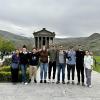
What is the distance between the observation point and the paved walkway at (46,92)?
14.1 meters

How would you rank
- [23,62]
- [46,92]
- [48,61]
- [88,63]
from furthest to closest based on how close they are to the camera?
[48,61]
[23,62]
[88,63]
[46,92]

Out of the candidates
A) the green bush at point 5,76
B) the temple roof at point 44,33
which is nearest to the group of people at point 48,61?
the green bush at point 5,76

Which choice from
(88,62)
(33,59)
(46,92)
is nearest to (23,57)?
(33,59)

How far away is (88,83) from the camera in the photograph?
18125mm

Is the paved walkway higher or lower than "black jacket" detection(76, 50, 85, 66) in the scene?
lower

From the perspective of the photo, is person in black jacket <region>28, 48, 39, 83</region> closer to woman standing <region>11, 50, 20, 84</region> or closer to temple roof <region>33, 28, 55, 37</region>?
woman standing <region>11, 50, 20, 84</region>

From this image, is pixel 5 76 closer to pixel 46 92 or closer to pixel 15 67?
pixel 15 67

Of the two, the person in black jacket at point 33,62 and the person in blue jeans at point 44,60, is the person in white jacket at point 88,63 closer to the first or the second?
the person in blue jeans at point 44,60

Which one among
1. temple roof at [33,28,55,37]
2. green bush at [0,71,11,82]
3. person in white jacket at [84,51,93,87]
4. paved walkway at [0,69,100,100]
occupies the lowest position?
paved walkway at [0,69,100,100]

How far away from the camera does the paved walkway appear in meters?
14.1

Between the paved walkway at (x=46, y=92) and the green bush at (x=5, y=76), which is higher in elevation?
the green bush at (x=5, y=76)

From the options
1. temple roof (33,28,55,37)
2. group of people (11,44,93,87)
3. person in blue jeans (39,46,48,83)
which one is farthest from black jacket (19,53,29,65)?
temple roof (33,28,55,37)

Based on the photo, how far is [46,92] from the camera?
15.5m

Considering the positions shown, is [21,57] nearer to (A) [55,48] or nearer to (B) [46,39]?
(A) [55,48]
